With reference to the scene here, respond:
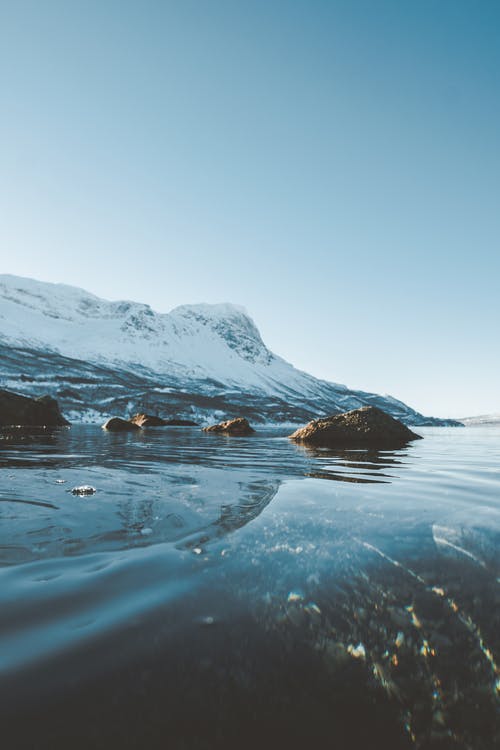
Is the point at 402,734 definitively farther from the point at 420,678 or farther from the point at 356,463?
the point at 356,463

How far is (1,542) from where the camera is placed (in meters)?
3.13

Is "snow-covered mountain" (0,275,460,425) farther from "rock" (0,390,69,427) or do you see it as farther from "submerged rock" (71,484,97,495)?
"submerged rock" (71,484,97,495)

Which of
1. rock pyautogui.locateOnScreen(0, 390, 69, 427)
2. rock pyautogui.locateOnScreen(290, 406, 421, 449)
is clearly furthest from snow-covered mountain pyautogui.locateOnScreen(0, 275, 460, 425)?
rock pyautogui.locateOnScreen(290, 406, 421, 449)

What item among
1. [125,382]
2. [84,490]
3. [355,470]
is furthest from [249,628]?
[125,382]

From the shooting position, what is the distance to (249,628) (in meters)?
1.95

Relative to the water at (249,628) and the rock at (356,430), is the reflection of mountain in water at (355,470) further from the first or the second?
the rock at (356,430)

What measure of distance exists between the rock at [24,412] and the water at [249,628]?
98.3ft

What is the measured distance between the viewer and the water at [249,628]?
1379mm

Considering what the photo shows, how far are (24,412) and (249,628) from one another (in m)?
33.6

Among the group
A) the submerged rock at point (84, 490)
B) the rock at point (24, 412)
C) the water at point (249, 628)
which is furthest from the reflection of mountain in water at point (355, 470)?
the rock at point (24, 412)

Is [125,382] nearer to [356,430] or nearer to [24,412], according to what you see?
[24,412]

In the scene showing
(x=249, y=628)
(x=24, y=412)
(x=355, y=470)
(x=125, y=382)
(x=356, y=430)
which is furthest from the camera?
(x=125, y=382)

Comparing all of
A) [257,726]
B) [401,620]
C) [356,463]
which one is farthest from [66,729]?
[356,463]

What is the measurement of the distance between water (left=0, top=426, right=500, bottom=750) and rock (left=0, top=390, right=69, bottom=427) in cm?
2997
